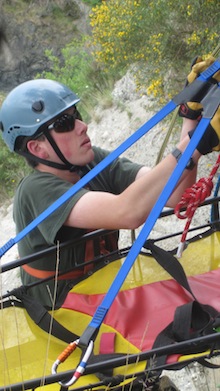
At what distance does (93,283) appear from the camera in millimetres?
2434

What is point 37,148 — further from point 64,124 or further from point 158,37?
point 158,37

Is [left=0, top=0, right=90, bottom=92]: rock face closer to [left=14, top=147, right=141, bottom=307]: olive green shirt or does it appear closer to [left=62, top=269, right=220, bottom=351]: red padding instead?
[left=14, top=147, right=141, bottom=307]: olive green shirt

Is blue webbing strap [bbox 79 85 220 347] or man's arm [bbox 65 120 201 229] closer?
blue webbing strap [bbox 79 85 220 347]

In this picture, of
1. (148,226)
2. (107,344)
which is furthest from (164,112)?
(107,344)

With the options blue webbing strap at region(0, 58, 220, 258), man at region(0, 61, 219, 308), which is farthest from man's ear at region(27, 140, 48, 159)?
blue webbing strap at region(0, 58, 220, 258)

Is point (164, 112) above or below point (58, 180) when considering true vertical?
above

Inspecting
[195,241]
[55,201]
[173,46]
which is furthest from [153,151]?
[55,201]

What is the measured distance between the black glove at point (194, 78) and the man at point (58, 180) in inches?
0.5

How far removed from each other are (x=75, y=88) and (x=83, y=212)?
9326 mm

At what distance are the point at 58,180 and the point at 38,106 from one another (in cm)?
42

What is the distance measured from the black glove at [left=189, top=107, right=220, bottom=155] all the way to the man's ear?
0.92 meters

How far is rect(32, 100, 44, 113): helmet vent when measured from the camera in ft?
8.51

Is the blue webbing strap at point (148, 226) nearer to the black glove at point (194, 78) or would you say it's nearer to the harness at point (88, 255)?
the black glove at point (194, 78)

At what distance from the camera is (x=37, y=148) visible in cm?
262
